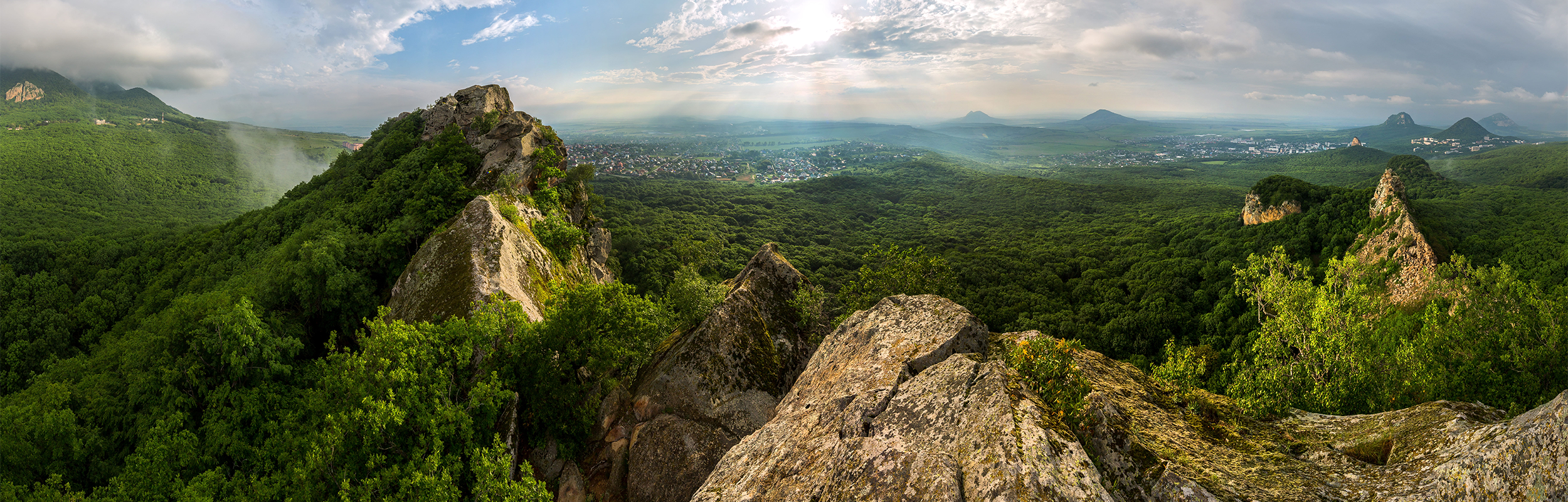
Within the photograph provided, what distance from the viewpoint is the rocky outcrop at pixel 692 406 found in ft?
57.6

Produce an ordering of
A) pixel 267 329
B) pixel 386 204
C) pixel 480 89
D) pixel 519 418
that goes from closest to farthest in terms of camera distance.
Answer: pixel 519 418
pixel 267 329
pixel 386 204
pixel 480 89

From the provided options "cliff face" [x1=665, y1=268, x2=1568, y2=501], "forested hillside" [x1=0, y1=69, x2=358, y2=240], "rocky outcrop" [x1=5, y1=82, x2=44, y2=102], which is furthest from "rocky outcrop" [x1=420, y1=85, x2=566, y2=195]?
"rocky outcrop" [x1=5, y1=82, x2=44, y2=102]

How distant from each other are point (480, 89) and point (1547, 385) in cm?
6075

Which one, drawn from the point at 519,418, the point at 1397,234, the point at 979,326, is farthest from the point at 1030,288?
the point at 519,418

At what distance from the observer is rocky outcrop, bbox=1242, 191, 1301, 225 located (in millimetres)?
87438

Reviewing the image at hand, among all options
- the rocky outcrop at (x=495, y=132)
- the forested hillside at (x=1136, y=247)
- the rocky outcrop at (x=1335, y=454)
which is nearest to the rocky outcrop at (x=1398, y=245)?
the forested hillside at (x=1136, y=247)

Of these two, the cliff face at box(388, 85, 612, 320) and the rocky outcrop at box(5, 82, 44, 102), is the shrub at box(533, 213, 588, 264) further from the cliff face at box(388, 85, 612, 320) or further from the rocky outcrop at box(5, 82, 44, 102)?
the rocky outcrop at box(5, 82, 44, 102)

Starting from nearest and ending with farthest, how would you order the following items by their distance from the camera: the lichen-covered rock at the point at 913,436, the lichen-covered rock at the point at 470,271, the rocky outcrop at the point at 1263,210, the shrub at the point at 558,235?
the lichen-covered rock at the point at 913,436, the lichen-covered rock at the point at 470,271, the shrub at the point at 558,235, the rocky outcrop at the point at 1263,210

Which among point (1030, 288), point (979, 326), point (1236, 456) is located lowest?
point (1030, 288)

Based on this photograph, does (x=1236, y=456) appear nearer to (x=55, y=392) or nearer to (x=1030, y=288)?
(x=55, y=392)

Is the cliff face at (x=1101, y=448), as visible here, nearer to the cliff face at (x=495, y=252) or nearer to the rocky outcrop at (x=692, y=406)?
the rocky outcrop at (x=692, y=406)

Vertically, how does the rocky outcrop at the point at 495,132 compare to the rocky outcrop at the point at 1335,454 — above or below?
above

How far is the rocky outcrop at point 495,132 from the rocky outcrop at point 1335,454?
3291cm

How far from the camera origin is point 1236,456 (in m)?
11.0
